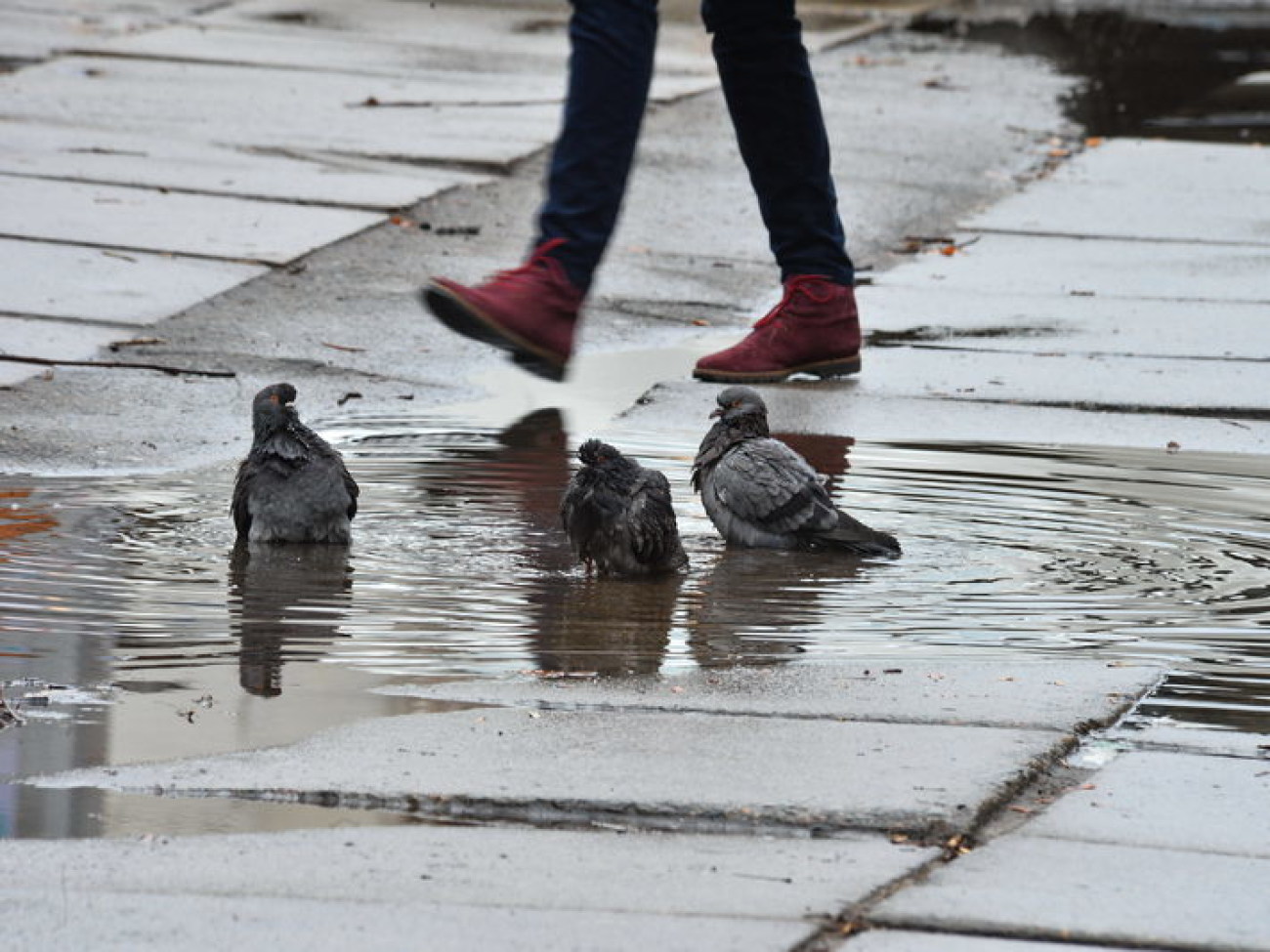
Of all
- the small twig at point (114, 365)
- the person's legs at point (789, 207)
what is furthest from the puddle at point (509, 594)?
the person's legs at point (789, 207)

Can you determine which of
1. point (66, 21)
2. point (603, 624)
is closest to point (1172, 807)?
point (603, 624)

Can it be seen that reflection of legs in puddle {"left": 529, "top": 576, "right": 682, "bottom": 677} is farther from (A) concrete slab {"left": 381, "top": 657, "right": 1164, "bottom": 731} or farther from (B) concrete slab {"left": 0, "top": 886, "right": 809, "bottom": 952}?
(B) concrete slab {"left": 0, "top": 886, "right": 809, "bottom": 952}

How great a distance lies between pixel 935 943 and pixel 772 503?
2.43 meters

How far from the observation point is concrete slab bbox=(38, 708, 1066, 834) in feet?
11.2

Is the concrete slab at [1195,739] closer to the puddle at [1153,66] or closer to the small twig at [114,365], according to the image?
the small twig at [114,365]

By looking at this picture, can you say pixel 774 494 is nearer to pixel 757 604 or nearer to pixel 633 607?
pixel 757 604

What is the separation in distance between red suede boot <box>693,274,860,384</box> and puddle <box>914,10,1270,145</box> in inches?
214

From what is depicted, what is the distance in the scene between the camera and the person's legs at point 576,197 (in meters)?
6.06

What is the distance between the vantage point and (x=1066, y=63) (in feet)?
48.2

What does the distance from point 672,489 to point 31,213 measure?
3331 millimetres

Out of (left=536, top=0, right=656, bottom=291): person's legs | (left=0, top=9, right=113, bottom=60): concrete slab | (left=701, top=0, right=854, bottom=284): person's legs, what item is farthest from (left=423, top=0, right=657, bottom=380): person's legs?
(left=0, top=9, right=113, bottom=60): concrete slab

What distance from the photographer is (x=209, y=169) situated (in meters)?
9.47

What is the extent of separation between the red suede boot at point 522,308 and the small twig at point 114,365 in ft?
2.85

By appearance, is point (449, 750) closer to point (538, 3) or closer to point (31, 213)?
point (31, 213)
